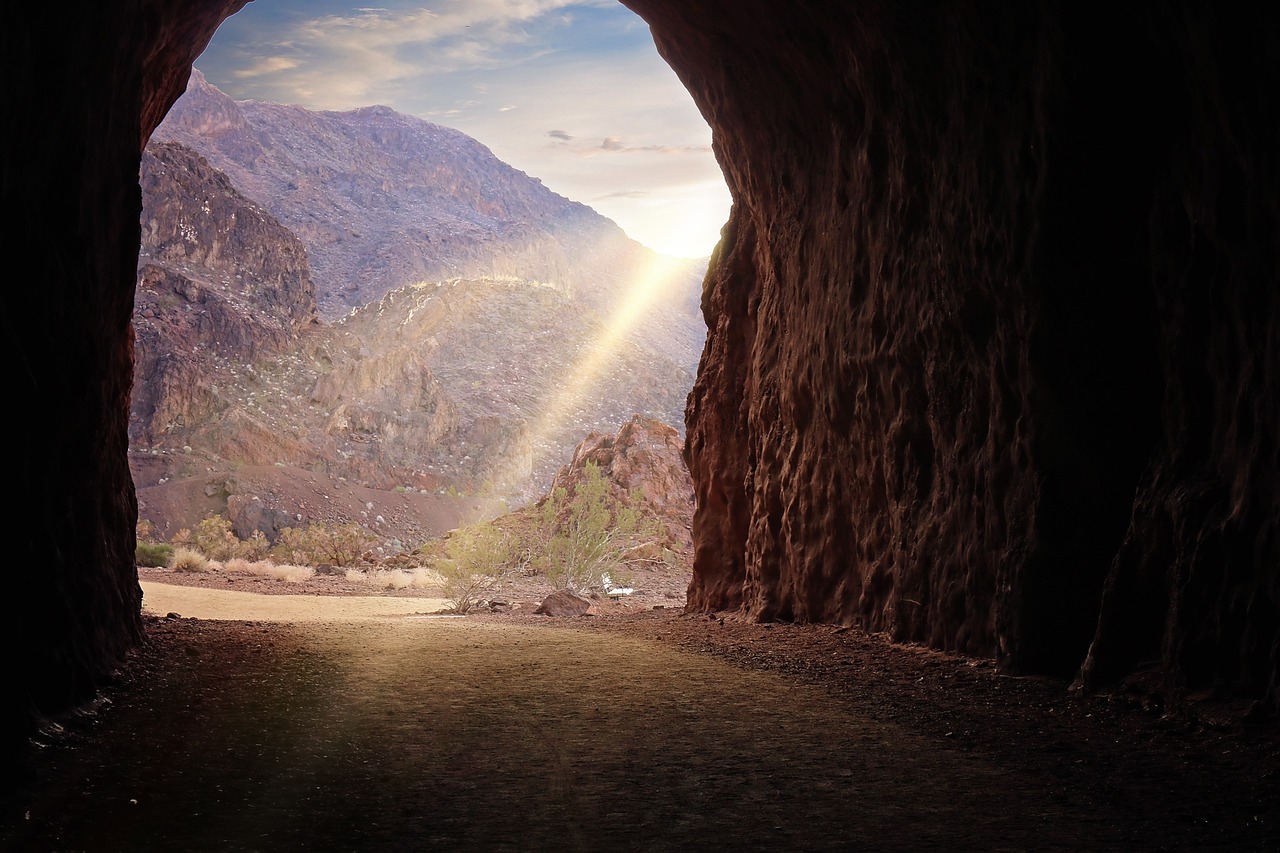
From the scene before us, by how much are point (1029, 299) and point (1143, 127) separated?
1390 millimetres

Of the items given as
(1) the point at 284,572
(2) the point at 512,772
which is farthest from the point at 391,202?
(2) the point at 512,772

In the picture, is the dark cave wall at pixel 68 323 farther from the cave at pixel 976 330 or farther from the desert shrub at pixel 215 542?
the desert shrub at pixel 215 542

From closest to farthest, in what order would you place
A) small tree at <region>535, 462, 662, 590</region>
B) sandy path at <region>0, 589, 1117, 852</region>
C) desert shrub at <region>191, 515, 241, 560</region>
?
sandy path at <region>0, 589, 1117, 852</region>, small tree at <region>535, 462, 662, 590</region>, desert shrub at <region>191, 515, 241, 560</region>

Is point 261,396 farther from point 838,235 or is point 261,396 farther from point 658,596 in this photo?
point 838,235

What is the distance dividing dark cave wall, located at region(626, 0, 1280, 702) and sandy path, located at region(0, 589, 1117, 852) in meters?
1.78

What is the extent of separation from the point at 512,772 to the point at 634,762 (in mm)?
628

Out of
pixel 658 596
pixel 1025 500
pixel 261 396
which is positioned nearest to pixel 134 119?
pixel 1025 500

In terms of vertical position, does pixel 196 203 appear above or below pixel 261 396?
above

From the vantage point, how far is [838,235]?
1214 cm

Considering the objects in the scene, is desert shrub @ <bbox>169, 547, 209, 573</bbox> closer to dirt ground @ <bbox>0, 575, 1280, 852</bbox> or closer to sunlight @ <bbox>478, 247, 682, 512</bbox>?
dirt ground @ <bbox>0, 575, 1280, 852</bbox>

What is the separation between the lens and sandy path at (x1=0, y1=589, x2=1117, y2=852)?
450 centimetres

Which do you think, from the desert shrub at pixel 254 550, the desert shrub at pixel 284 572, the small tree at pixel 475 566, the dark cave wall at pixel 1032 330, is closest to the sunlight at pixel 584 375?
the desert shrub at pixel 254 550

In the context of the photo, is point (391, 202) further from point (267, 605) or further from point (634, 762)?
point (634, 762)

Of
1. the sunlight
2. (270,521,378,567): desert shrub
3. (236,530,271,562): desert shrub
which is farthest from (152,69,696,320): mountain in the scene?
(270,521,378,567): desert shrub
